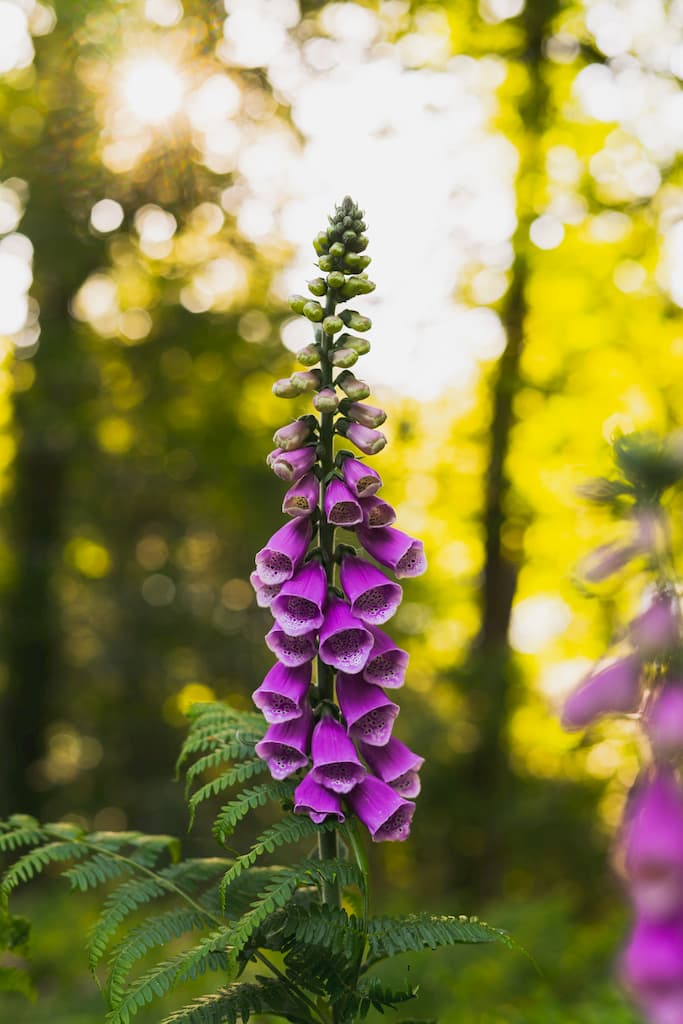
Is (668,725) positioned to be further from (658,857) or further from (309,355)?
(309,355)

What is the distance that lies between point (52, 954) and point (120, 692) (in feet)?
16.3

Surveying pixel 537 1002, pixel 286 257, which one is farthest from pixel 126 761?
pixel 537 1002

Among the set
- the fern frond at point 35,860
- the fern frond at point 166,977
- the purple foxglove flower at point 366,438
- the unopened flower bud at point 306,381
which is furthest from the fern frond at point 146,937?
the unopened flower bud at point 306,381

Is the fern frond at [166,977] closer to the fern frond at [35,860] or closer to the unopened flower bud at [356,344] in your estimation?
the fern frond at [35,860]

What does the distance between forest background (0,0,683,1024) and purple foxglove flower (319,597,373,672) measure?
6.89 meters

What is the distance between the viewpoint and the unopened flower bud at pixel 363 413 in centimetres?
245

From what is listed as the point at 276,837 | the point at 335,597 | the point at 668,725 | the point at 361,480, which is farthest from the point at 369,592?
the point at 668,725

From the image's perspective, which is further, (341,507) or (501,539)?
(501,539)

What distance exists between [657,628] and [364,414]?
4.58ft

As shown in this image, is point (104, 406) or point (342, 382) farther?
point (104, 406)

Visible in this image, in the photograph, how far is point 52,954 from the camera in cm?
791

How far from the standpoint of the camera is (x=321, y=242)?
8.23 ft

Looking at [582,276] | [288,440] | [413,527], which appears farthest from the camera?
[413,527]

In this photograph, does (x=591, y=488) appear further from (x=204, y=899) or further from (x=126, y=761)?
(x=126, y=761)
